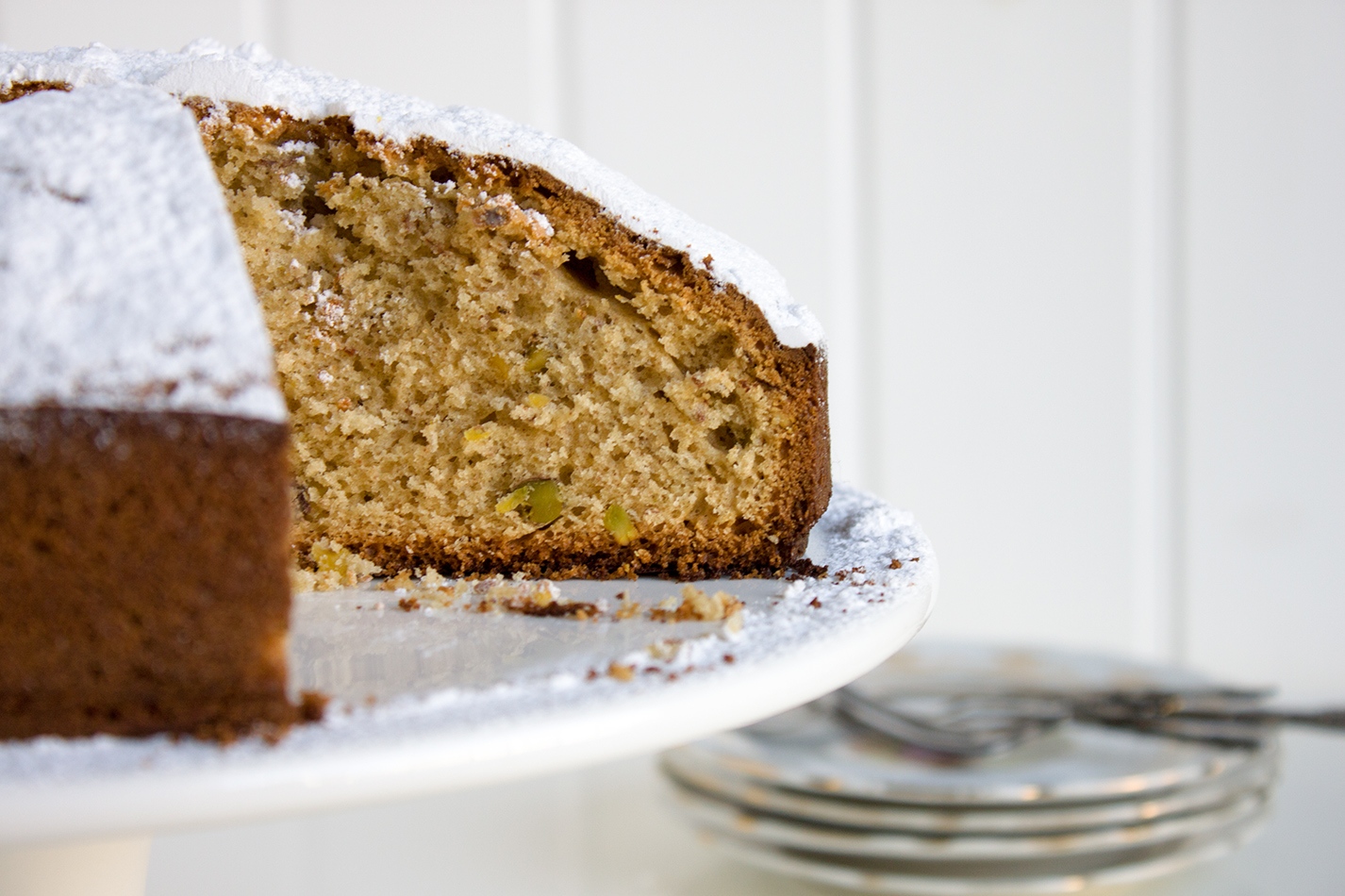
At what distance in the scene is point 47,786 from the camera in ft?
2.05

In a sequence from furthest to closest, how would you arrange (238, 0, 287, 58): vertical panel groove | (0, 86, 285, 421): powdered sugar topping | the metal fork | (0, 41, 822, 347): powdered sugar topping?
(238, 0, 287, 58): vertical panel groove, the metal fork, (0, 41, 822, 347): powdered sugar topping, (0, 86, 285, 421): powdered sugar topping

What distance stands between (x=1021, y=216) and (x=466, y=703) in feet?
6.61

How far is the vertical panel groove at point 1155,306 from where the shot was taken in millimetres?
2504

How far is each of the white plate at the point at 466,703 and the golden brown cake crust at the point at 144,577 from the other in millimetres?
50

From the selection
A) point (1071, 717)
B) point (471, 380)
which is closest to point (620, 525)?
point (471, 380)

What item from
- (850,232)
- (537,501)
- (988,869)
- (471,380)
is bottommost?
(988,869)

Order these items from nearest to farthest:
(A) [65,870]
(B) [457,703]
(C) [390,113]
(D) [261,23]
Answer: (B) [457,703] < (A) [65,870] < (C) [390,113] < (D) [261,23]

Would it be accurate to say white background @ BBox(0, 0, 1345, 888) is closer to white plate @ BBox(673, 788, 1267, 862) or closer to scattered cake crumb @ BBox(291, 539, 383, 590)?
white plate @ BBox(673, 788, 1267, 862)

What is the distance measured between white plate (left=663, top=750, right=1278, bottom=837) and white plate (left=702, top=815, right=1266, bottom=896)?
0.06 meters

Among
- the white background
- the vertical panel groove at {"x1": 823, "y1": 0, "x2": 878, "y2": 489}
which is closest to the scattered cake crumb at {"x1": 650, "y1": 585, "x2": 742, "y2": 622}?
the vertical panel groove at {"x1": 823, "y1": 0, "x2": 878, "y2": 489}

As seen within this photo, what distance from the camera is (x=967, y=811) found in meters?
1.52

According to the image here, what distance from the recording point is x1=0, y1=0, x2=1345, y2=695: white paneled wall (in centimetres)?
242

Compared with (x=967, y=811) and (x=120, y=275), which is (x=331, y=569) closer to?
(x=120, y=275)

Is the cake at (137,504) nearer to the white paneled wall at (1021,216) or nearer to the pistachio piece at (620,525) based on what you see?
the pistachio piece at (620,525)
